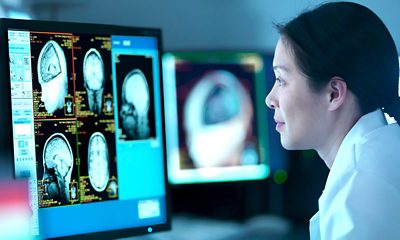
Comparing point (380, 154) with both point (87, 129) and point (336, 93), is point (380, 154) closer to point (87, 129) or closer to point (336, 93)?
point (336, 93)

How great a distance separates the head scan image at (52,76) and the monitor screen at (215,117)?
90 centimetres

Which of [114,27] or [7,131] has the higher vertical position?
[114,27]

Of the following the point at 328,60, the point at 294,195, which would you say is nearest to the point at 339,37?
the point at 328,60

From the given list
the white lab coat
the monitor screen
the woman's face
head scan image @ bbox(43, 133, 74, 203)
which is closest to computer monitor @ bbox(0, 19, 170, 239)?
head scan image @ bbox(43, 133, 74, 203)

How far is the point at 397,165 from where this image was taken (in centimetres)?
114

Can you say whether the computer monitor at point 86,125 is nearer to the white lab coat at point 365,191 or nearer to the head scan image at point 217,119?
the white lab coat at point 365,191

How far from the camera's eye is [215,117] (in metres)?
2.21

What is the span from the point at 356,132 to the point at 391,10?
4.12ft

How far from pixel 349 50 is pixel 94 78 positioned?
0.48m

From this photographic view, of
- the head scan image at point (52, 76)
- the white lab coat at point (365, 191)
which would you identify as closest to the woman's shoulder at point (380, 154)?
the white lab coat at point (365, 191)

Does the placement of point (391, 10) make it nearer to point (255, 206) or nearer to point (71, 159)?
point (255, 206)

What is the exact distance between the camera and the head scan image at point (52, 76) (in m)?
1.26

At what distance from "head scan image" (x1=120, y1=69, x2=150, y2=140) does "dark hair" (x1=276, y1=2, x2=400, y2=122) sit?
314 mm

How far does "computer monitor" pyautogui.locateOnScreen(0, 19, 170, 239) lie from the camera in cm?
123
